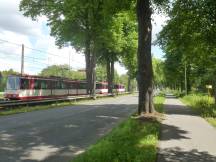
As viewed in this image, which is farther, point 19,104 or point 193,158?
point 19,104

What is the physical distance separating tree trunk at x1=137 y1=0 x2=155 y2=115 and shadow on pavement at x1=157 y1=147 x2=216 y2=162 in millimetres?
9803

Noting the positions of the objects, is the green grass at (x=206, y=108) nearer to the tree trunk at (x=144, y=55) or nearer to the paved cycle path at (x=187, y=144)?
the paved cycle path at (x=187, y=144)

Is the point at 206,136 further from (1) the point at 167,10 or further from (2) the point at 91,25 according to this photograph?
(2) the point at 91,25

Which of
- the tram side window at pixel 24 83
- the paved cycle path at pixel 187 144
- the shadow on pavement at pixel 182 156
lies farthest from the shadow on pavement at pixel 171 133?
the tram side window at pixel 24 83

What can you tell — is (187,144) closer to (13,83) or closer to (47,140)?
(47,140)

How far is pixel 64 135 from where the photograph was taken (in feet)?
45.9

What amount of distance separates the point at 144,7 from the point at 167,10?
547 cm

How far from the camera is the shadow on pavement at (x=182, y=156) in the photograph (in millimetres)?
9318

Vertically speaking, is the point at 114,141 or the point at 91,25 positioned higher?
the point at 91,25

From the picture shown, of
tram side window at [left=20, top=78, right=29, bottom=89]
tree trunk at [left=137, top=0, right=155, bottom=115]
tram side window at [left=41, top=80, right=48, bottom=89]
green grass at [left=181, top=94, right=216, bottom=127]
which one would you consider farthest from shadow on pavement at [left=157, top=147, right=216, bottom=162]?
tram side window at [left=41, top=80, right=48, bottom=89]

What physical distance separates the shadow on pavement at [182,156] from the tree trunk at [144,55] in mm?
9803

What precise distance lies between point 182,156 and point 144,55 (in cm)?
1102

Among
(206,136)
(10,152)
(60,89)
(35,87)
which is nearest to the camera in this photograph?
(10,152)

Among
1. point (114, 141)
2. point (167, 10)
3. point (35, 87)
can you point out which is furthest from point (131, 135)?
point (35, 87)
